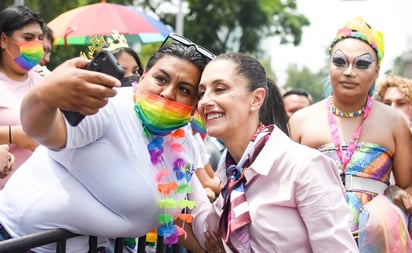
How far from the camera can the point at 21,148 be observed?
3521 mm

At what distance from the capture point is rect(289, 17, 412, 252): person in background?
3.13 metres

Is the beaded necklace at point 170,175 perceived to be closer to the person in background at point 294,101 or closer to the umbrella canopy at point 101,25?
the umbrella canopy at point 101,25

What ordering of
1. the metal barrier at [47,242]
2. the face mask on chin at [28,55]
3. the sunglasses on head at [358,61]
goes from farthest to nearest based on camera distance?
the face mask on chin at [28,55] → the sunglasses on head at [358,61] → the metal barrier at [47,242]

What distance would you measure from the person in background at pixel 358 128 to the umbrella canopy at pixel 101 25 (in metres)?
2.63

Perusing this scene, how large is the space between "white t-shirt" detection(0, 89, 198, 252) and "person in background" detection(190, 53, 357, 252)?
1.04 feet

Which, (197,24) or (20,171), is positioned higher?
(20,171)

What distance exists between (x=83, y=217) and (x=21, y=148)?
145cm

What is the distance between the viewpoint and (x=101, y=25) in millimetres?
5797

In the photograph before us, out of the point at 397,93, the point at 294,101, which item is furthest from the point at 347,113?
the point at 294,101

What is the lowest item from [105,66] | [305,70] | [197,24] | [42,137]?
[305,70]

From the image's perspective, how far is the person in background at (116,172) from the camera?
2.22m

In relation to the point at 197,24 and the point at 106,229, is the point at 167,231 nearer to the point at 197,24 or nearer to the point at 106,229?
the point at 106,229

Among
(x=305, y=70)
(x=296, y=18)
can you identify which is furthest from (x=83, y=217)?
(x=305, y=70)

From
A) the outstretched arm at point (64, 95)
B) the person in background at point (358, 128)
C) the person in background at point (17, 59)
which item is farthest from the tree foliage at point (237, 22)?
the outstretched arm at point (64, 95)
